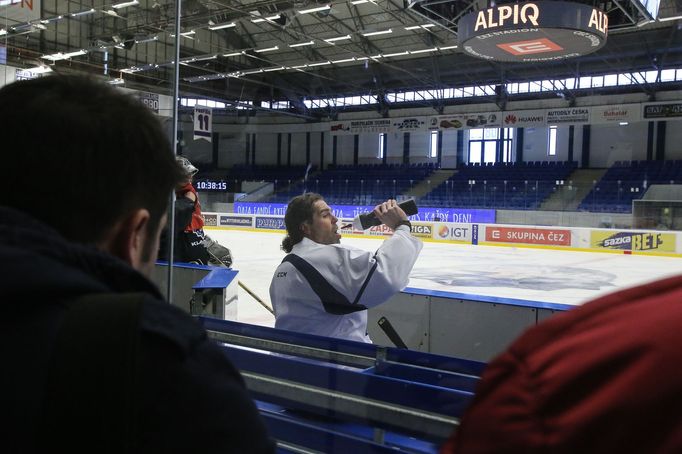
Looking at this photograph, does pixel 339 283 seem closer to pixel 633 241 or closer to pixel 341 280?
pixel 341 280

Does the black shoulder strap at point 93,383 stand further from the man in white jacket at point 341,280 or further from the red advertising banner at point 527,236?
the red advertising banner at point 527,236

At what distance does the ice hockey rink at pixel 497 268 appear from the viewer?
5.57 metres

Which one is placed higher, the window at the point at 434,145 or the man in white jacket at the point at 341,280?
the window at the point at 434,145

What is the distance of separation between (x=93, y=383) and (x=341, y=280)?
4.70 ft

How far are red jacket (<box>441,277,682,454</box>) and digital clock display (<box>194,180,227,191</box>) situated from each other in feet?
10.1

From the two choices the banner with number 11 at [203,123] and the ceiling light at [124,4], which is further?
the ceiling light at [124,4]

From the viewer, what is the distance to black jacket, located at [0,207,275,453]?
0.46m

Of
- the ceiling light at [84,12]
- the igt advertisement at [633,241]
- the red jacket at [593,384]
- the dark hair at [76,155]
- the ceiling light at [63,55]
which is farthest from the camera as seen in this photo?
the igt advertisement at [633,241]

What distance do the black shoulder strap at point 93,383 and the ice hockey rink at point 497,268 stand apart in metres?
3.40

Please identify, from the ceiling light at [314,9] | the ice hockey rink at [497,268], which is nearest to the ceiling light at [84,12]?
the ice hockey rink at [497,268]

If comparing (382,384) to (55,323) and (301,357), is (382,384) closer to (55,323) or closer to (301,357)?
(301,357)

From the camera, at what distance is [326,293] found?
1.91 metres

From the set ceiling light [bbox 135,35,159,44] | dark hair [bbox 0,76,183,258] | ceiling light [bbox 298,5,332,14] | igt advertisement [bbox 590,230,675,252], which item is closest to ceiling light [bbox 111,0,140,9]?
ceiling light [bbox 135,35,159,44]

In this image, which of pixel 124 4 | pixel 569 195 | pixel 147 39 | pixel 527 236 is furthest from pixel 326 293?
pixel 527 236
